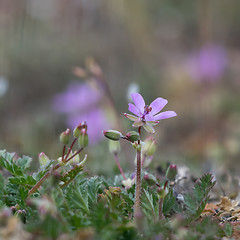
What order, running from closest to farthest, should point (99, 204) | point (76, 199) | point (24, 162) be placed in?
point (99, 204)
point (76, 199)
point (24, 162)

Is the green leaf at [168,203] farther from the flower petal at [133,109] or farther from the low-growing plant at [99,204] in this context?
the flower petal at [133,109]

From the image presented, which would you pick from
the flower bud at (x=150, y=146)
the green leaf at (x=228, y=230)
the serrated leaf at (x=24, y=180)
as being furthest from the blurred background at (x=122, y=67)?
the green leaf at (x=228, y=230)

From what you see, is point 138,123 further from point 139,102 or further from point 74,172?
point 74,172

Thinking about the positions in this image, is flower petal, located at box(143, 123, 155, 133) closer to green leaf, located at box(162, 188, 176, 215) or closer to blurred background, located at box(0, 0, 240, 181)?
green leaf, located at box(162, 188, 176, 215)

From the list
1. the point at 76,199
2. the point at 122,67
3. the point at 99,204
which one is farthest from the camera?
the point at 122,67

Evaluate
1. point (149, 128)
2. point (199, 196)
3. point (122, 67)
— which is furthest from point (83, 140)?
point (122, 67)

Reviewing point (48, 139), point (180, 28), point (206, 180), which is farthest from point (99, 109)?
point (180, 28)

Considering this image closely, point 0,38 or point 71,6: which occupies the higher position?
point 71,6

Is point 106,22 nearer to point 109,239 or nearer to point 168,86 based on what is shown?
point 168,86
